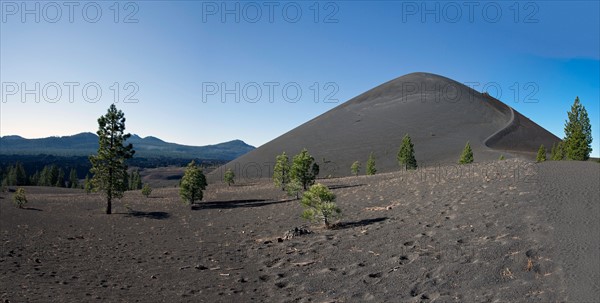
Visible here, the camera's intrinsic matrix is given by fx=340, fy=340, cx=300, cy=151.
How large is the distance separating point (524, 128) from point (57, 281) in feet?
569

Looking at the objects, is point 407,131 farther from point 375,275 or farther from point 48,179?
point 375,275

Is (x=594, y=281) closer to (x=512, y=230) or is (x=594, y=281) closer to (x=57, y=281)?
(x=512, y=230)

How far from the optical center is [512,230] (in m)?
13.6

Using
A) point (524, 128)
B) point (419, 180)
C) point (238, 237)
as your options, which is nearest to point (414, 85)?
point (524, 128)

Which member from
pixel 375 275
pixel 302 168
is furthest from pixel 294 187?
pixel 375 275

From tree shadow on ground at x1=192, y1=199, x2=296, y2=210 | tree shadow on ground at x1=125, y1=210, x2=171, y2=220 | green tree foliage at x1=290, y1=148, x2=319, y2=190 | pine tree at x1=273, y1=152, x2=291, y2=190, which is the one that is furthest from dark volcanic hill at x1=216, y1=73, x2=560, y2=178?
tree shadow on ground at x1=125, y1=210, x2=171, y2=220

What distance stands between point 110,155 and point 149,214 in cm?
721

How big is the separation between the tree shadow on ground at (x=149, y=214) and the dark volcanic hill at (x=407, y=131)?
7847 centimetres

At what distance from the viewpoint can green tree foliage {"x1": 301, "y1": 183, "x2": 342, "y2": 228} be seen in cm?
2008

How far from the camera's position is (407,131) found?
14112cm

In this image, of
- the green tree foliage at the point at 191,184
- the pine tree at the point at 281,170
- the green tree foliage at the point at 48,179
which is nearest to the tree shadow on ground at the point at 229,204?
the green tree foliage at the point at 191,184

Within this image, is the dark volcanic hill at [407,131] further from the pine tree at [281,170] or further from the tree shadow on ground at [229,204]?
the tree shadow on ground at [229,204]

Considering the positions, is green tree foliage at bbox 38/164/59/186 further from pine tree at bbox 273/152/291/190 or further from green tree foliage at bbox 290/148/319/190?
green tree foliage at bbox 290/148/319/190

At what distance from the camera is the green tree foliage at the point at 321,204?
20078mm
